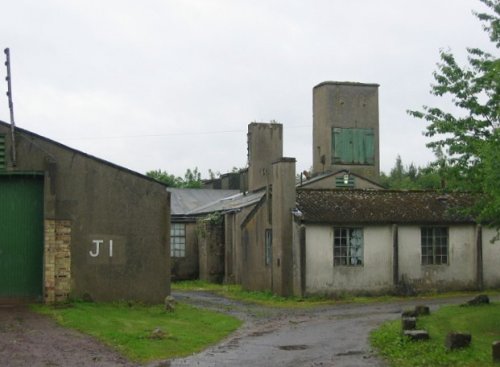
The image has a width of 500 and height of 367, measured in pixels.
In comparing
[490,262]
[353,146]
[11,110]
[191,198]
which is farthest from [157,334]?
[191,198]

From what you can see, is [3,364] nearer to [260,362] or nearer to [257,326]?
[260,362]

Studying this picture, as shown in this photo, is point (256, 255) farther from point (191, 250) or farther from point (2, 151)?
point (2, 151)

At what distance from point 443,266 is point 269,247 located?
22.6 feet

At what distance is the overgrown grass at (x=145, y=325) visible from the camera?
50.8 ft

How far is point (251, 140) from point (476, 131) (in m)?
24.2

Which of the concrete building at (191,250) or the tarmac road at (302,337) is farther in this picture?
→ the concrete building at (191,250)

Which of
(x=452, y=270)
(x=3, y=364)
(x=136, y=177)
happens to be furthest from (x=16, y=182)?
(x=452, y=270)

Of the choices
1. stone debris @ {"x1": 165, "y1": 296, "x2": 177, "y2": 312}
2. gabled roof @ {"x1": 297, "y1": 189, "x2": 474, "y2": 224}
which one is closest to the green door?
stone debris @ {"x1": 165, "y1": 296, "x2": 177, "y2": 312}

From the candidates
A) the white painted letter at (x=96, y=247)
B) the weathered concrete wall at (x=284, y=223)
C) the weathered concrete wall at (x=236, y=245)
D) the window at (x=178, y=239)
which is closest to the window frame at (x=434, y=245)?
the weathered concrete wall at (x=284, y=223)

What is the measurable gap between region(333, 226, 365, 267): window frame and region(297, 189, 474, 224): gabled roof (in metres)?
0.46

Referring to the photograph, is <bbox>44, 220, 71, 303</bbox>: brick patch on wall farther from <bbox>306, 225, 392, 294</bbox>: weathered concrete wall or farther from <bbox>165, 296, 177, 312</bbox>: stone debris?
<bbox>306, 225, 392, 294</bbox>: weathered concrete wall

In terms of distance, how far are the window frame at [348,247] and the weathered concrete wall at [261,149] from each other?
12575mm

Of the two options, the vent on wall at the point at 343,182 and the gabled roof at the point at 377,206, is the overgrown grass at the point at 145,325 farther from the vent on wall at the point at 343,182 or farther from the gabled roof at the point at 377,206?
the vent on wall at the point at 343,182

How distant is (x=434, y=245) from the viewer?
100 feet
